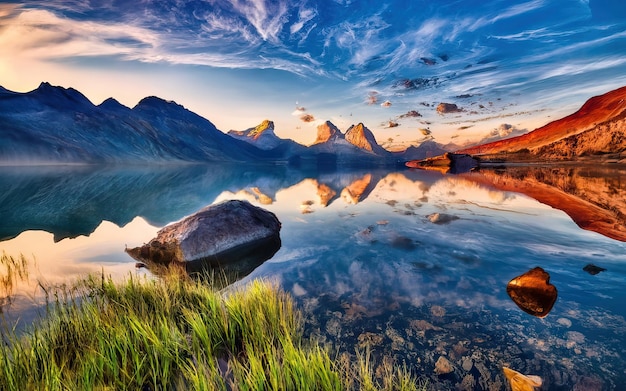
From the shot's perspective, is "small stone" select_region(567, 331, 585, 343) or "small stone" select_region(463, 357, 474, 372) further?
"small stone" select_region(567, 331, 585, 343)

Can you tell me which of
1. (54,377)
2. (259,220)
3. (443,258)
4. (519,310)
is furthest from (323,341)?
(259,220)

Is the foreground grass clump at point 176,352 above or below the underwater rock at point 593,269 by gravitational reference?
above

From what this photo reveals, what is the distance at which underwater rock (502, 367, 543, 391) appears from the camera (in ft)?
13.3

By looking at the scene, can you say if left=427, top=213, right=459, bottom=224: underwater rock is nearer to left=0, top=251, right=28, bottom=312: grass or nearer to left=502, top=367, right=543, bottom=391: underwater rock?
left=502, top=367, right=543, bottom=391: underwater rock

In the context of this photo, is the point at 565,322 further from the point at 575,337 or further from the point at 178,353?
the point at 178,353

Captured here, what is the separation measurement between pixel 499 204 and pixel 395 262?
15726 mm

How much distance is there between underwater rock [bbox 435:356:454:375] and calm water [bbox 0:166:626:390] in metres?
0.08

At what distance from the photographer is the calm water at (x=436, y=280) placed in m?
4.81

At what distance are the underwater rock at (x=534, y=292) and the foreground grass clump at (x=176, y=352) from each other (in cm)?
412

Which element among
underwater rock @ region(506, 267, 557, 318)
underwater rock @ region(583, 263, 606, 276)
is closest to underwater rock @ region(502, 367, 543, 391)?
underwater rock @ region(506, 267, 557, 318)

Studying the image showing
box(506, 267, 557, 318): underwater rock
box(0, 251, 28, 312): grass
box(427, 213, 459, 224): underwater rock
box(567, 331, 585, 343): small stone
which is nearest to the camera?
box(567, 331, 585, 343): small stone

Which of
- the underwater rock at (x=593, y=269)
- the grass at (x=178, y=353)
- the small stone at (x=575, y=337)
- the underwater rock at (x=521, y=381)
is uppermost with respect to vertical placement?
the grass at (x=178, y=353)

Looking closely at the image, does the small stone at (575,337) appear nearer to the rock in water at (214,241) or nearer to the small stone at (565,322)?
the small stone at (565,322)

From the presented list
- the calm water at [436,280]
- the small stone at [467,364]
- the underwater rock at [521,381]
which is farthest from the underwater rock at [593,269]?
the small stone at [467,364]
